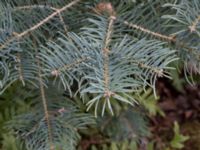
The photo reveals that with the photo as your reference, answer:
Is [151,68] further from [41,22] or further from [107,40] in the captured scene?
[41,22]

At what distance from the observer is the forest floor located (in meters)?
2.02

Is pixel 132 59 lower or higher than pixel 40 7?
lower

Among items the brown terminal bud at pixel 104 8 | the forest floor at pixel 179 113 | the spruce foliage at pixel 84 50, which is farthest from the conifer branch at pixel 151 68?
the forest floor at pixel 179 113

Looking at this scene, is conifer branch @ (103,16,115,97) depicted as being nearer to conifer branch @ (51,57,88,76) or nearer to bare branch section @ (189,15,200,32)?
conifer branch @ (51,57,88,76)

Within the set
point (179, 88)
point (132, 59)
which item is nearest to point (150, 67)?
point (132, 59)

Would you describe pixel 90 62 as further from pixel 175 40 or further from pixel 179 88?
pixel 179 88

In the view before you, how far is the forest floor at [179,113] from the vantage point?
2016 millimetres

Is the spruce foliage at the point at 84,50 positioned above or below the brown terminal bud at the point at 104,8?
below

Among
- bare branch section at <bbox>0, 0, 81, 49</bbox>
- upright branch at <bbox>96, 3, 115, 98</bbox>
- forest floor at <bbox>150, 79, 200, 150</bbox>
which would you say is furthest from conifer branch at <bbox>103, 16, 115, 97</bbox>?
forest floor at <bbox>150, 79, 200, 150</bbox>

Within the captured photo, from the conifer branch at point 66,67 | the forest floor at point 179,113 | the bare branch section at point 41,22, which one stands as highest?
the bare branch section at point 41,22

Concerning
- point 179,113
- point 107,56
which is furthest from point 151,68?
point 179,113

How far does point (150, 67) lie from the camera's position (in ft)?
2.37

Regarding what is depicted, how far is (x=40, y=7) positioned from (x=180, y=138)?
2.92ft

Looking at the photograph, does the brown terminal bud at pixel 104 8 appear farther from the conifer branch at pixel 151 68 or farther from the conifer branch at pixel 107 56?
the conifer branch at pixel 151 68
